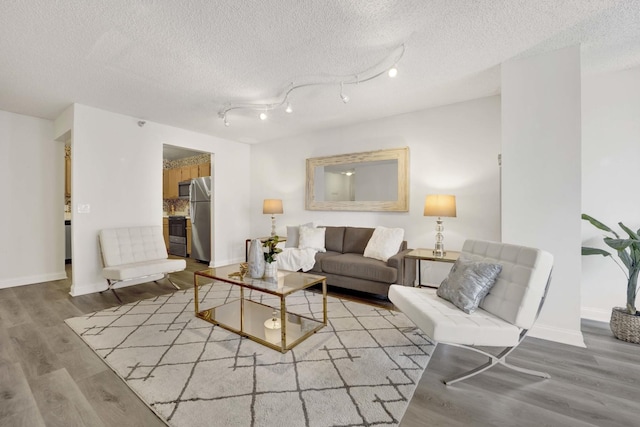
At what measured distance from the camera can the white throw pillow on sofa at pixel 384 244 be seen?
11.9ft

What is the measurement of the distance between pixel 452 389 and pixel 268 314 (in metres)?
1.71

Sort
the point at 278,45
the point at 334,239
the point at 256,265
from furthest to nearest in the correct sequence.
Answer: the point at 334,239 < the point at 256,265 < the point at 278,45

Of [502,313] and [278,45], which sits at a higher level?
[278,45]

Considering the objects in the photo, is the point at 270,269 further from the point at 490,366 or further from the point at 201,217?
the point at 201,217

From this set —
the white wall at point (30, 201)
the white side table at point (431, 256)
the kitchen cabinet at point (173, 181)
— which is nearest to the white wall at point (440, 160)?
the white side table at point (431, 256)

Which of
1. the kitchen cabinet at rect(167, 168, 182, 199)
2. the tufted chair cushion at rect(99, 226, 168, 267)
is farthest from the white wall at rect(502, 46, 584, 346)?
the kitchen cabinet at rect(167, 168, 182, 199)

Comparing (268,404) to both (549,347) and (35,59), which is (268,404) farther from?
(35,59)

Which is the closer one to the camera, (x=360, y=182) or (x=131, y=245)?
(x=131, y=245)

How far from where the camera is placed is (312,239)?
431 cm

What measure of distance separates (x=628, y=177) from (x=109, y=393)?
15.3 feet

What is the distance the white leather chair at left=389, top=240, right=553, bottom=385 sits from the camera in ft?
5.72

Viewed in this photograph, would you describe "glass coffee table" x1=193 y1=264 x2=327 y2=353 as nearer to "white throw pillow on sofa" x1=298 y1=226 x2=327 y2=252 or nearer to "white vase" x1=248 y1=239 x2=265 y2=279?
"white vase" x1=248 y1=239 x2=265 y2=279

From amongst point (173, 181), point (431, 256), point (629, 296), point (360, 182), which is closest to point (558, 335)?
point (629, 296)

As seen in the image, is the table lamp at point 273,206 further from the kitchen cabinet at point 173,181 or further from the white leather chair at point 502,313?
the white leather chair at point 502,313
